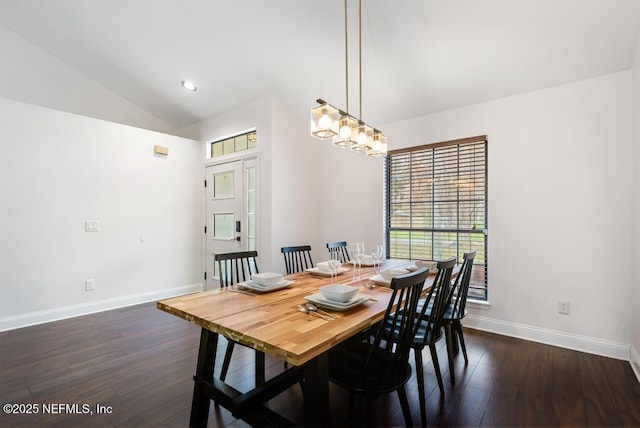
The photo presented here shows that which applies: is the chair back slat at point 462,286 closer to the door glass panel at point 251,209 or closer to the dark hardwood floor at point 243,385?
the dark hardwood floor at point 243,385

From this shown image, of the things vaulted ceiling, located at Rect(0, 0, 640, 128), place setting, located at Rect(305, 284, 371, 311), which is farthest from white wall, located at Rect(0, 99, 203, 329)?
place setting, located at Rect(305, 284, 371, 311)

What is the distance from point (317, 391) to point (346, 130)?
1647mm

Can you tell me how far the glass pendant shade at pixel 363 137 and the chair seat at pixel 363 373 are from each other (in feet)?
4.87

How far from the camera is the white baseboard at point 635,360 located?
2.33 m

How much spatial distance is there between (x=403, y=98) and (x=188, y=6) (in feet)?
7.87

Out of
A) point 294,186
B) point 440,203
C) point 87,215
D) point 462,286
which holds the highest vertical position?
point 294,186

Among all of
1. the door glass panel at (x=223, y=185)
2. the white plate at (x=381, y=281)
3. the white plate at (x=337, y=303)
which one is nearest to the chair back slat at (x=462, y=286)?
the white plate at (x=381, y=281)

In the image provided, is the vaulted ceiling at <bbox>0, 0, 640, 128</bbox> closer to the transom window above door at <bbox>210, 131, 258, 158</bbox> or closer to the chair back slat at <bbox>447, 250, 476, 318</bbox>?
the transom window above door at <bbox>210, 131, 258, 158</bbox>

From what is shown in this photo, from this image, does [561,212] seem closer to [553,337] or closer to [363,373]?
[553,337]

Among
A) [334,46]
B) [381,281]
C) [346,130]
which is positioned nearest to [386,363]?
[381,281]

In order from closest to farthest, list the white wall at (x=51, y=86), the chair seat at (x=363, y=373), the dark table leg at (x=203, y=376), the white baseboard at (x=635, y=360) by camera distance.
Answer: the chair seat at (x=363, y=373) < the dark table leg at (x=203, y=376) < the white baseboard at (x=635, y=360) < the white wall at (x=51, y=86)

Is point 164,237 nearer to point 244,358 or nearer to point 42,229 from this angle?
point 42,229

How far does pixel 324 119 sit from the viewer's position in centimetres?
210

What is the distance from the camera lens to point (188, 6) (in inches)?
116
